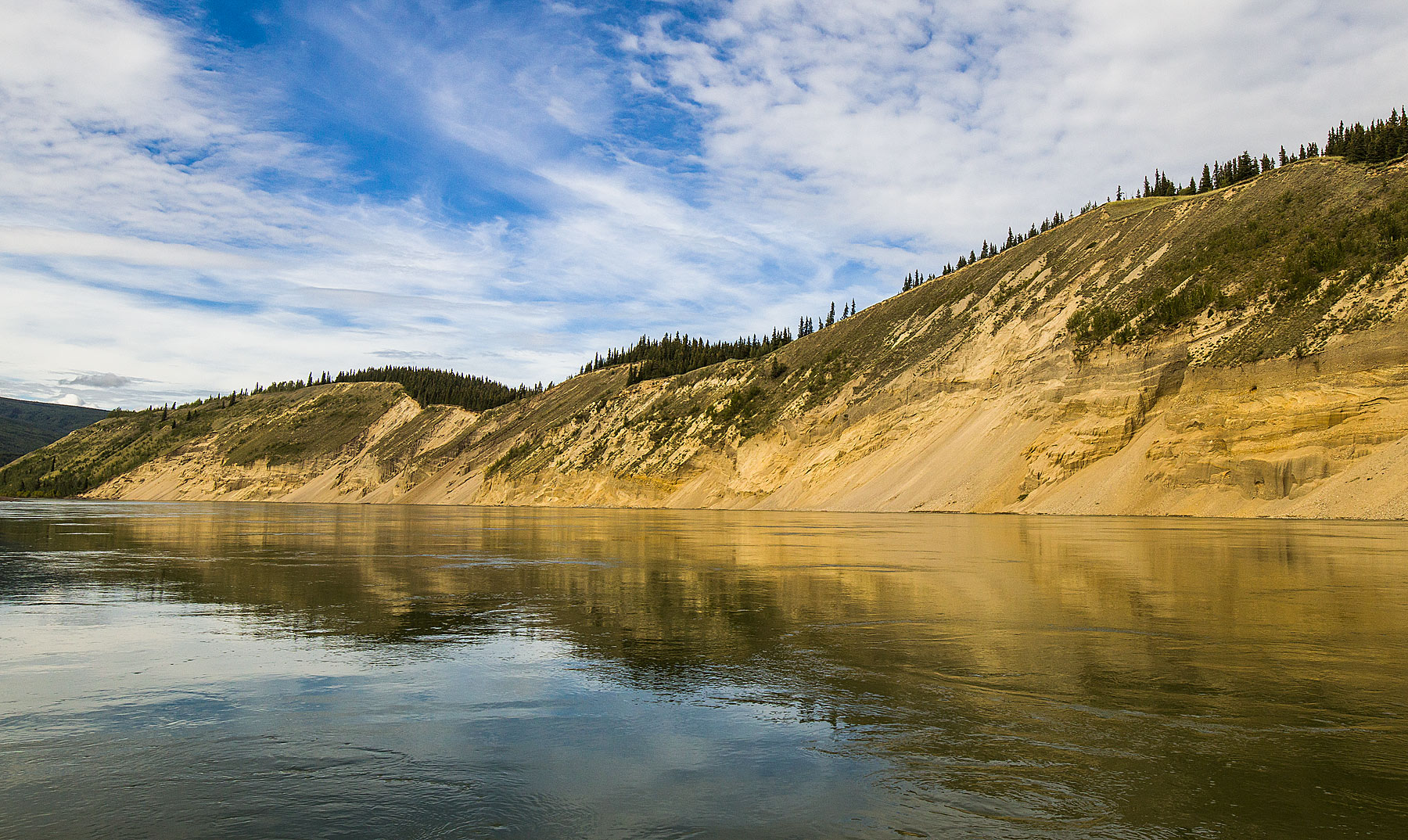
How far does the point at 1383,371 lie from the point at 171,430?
713 ft

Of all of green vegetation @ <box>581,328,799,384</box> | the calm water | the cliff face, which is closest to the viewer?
the calm water

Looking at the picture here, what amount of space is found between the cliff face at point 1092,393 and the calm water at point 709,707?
37078 mm

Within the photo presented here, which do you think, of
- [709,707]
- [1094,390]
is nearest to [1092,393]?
[1094,390]

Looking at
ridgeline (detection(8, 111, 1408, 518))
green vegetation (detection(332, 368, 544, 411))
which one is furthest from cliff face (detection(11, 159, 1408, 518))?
green vegetation (detection(332, 368, 544, 411))

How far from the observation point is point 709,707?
23.0 ft

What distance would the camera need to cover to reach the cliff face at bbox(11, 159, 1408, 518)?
45.6 metres

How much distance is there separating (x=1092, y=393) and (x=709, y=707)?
58970mm

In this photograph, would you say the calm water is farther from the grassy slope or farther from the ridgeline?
the grassy slope

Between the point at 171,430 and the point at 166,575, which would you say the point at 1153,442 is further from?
the point at 171,430

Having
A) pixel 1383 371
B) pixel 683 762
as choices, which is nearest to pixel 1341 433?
pixel 1383 371

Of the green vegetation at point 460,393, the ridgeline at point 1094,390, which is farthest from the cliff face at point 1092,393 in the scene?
the green vegetation at point 460,393

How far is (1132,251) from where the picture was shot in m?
70.6

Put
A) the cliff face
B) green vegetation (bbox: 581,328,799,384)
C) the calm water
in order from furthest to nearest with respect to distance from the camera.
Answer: green vegetation (bbox: 581,328,799,384)
the cliff face
the calm water

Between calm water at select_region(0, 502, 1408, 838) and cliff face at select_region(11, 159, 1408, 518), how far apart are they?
37.1 metres
